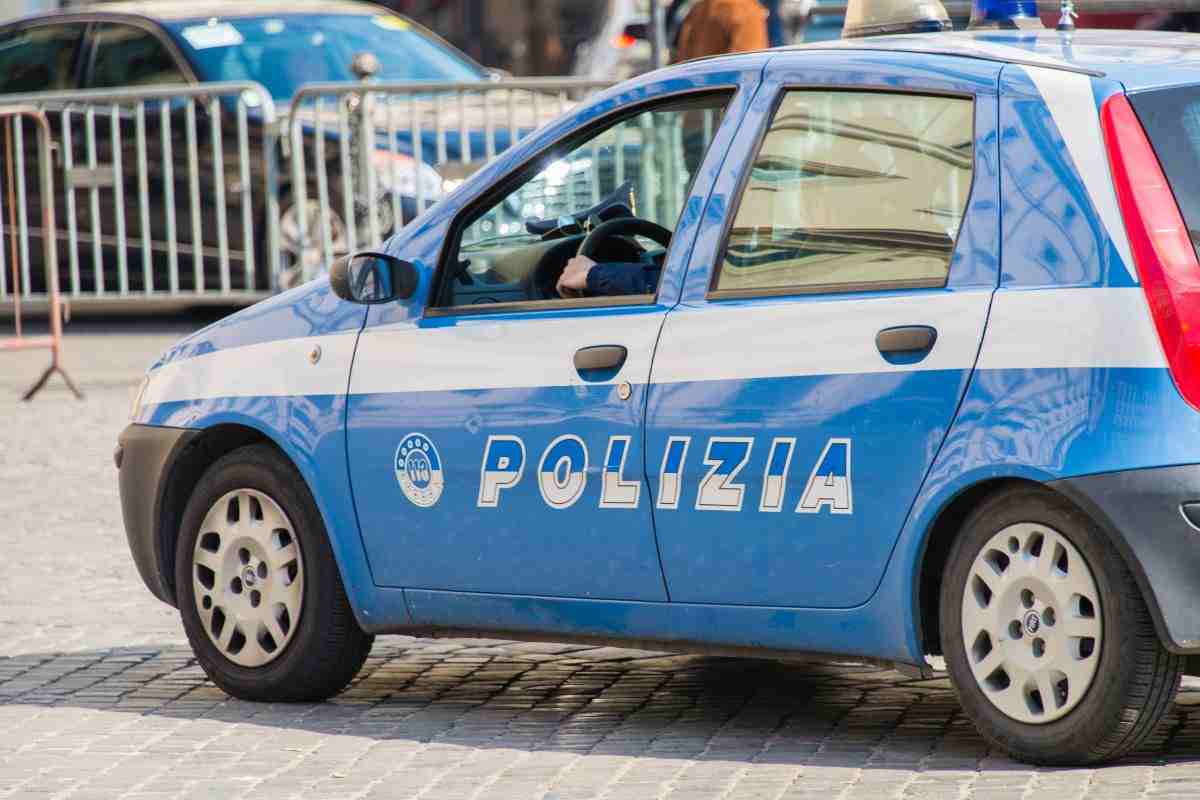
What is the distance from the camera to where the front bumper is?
22.9 ft

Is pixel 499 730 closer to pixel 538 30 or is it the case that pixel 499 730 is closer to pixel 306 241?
pixel 306 241

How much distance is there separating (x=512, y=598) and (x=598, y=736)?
0.38 metres

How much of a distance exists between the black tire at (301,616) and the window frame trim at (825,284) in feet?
4.25

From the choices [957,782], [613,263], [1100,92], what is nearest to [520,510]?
[613,263]

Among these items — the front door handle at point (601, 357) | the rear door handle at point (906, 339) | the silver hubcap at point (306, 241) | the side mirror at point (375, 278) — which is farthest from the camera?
the silver hubcap at point (306, 241)

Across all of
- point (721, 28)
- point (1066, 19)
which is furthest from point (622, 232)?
point (721, 28)

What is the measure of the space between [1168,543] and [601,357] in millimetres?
1409

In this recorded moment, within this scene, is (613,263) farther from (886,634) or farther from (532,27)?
(532,27)

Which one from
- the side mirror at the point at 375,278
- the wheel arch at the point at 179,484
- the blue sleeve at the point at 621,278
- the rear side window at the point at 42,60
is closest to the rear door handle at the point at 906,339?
the blue sleeve at the point at 621,278

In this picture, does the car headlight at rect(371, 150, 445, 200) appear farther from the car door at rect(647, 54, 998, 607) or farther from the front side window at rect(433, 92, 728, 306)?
the car door at rect(647, 54, 998, 607)

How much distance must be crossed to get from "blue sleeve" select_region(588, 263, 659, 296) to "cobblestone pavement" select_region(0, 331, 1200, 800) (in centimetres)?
101

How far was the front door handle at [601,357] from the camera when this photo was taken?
19.6ft

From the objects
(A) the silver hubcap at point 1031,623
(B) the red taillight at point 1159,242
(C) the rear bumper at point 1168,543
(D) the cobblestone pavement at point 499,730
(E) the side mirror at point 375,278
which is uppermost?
(B) the red taillight at point 1159,242

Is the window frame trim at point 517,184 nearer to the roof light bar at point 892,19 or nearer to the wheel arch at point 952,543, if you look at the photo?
the roof light bar at point 892,19
